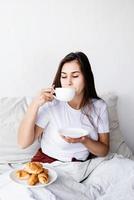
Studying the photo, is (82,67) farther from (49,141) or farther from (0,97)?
(0,97)

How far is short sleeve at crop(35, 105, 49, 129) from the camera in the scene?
1708 mm

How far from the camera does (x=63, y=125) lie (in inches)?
67.4

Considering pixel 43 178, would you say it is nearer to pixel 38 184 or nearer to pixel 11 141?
pixel 38 184

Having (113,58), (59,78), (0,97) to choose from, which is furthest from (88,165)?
(113,58)

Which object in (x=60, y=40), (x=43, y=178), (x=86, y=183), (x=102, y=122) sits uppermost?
(x=60, y=40)

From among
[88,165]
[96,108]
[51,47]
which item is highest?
[51,47]

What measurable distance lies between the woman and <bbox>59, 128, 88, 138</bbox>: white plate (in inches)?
2.0

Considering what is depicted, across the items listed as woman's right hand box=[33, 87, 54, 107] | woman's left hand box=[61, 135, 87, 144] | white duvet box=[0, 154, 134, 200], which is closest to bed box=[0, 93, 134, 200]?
white duvet box=[0, 154, 134, 200]

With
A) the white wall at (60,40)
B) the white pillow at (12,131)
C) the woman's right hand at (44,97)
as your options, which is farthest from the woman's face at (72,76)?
the white wall at (60,40)

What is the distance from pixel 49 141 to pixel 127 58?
0.99 meters

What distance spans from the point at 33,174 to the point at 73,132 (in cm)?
31

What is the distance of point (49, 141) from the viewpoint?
173 cm

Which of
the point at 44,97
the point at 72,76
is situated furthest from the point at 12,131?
the point at 72,76

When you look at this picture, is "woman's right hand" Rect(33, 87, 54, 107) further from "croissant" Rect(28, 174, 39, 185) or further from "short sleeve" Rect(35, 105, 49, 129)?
"croissant" Rect(28, 174, 39, 185)
